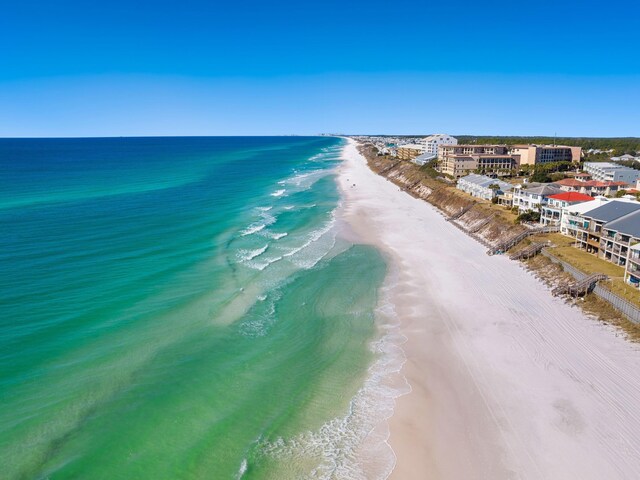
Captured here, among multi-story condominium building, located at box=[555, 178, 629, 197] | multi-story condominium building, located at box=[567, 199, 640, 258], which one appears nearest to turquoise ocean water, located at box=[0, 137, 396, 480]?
multi-story condominium building, located at box=[567, 199, 640, 258]

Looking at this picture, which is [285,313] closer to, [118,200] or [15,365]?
[15,365]

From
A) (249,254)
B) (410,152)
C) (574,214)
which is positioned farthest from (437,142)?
(249,254)

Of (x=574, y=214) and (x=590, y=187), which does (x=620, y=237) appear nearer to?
(x=574, y=214)

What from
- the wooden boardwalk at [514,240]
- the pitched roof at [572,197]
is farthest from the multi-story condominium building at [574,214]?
the pitched roof at [572,197]

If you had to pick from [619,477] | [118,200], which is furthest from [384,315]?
[118,200]

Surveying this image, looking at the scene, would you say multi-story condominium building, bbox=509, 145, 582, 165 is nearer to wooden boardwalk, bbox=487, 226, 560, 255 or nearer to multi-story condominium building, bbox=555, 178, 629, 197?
multi-story condominium building, bbox=555, 178, 629, 197

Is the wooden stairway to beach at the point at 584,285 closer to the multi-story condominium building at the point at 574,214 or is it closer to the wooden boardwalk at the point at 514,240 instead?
the multi-story condominium building at the point at 574,214
